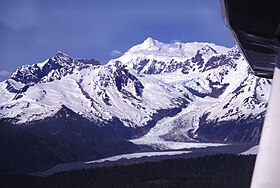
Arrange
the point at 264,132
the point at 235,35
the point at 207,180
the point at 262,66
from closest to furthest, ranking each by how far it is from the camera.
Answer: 1. the point at 264,132
2. the point at 235,35
3. the point at 262,66
4. the point at 207,180

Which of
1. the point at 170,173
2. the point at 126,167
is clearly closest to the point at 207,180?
the point at 170,173

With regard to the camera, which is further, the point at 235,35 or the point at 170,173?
the point at 170,173

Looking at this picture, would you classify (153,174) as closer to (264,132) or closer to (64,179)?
(64,179)

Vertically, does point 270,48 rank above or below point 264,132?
above

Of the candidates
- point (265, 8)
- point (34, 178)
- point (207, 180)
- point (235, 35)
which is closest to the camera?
point (265, 8)

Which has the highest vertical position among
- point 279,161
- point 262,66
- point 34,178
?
point 262,66

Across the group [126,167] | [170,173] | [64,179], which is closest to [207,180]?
[170,173]

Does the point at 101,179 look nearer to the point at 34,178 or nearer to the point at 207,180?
the point at 34,178
